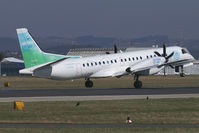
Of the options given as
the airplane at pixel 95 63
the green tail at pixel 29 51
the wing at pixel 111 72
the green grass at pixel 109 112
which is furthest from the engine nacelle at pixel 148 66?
the green grass at pixel 109 112

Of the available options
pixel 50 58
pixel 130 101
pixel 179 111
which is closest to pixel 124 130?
pixel 179 111


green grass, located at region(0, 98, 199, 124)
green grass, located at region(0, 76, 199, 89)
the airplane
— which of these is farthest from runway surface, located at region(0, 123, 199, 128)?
green grass, located at region(0, 76, 199, 89)

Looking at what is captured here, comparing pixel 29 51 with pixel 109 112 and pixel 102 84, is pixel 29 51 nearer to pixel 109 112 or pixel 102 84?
pixel 102 84

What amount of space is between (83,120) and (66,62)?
1139 inches

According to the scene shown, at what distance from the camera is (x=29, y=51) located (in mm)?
61344

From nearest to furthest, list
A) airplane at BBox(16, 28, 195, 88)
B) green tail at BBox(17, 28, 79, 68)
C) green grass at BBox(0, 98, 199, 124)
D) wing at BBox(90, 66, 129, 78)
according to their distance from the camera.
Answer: green grass at BBox(0, 98, 199, 124)
green tail at BBox(17, 28, 79, 68)
airplane at BBox(16, 28, 195, 88)
wing at BBox(90, 66, 129, 78)

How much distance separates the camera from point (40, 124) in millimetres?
32344

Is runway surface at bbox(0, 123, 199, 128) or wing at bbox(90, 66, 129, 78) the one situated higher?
wing at bbox(90, 66, 129, 78)

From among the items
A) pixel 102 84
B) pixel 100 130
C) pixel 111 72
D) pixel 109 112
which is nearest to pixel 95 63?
pixel 111 72

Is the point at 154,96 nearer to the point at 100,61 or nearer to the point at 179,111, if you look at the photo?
the point at 179,111

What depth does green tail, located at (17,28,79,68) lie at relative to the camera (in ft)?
200

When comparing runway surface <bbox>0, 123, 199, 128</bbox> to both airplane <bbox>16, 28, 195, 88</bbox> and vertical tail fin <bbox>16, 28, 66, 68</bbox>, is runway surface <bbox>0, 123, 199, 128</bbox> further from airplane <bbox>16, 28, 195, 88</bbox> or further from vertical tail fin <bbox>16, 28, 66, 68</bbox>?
vertical tail fin <bbox>16, 28, 66, 68</bbox>

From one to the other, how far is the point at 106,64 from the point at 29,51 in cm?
912

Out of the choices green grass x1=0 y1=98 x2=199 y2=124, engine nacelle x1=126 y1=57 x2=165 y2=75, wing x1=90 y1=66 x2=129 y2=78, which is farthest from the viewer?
wing x1=90 y1=66 x2=129 y2=78
